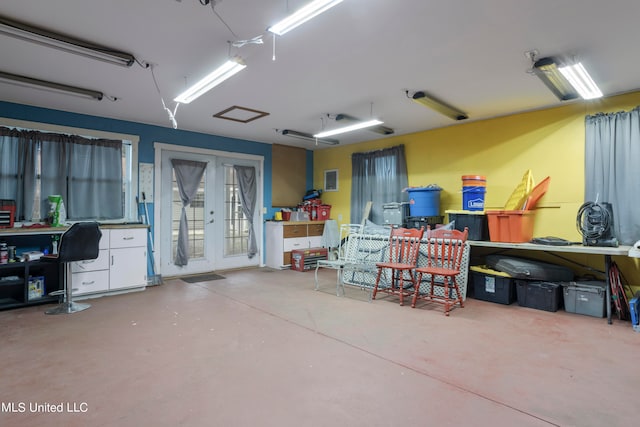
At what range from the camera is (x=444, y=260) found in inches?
193

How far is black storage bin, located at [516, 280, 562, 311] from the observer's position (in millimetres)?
4188

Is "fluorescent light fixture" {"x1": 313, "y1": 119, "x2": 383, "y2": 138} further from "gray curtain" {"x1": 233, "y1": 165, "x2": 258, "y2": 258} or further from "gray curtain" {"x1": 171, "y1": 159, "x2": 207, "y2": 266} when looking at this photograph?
"gray curtain" {"x1": 171, "y1": 159, "x2": 207, "y2": 266}

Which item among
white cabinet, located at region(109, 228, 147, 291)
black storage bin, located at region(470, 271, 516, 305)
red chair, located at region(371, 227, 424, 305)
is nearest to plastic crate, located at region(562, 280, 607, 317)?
black storage bin, located at region(470, 271, 516, 305)

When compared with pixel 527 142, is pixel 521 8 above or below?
above

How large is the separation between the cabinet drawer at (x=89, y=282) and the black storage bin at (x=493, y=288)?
209 inches

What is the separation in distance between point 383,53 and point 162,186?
15.1 ft

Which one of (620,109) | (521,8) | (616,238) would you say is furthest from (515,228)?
(521,8)

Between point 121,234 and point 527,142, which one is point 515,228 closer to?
point 527,142

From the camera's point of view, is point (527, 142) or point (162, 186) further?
point (162, 186)

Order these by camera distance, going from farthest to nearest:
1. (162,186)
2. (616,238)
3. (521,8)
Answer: (162,186) < (616,238) < (521,8)

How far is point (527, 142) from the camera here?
199 inches

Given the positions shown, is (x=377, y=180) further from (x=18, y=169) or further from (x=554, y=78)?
(x=18, y=169)

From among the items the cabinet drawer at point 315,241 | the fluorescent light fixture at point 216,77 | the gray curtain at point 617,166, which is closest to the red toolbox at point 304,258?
the cabinet drawer at point 315,241

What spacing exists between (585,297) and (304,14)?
4442 mm
